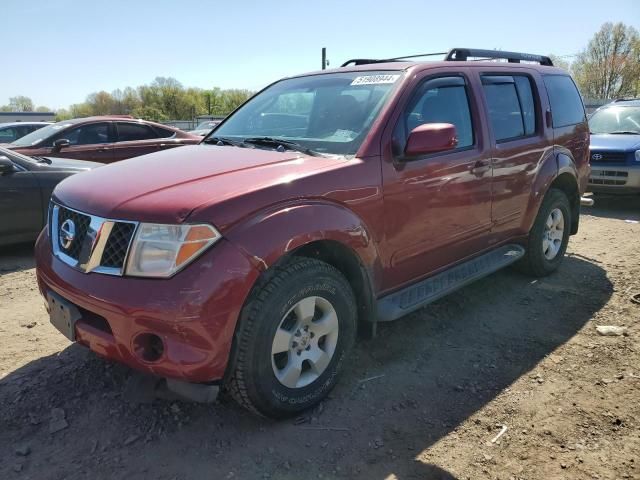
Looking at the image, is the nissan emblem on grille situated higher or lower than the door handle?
lower

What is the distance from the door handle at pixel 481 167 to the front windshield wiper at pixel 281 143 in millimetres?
1292

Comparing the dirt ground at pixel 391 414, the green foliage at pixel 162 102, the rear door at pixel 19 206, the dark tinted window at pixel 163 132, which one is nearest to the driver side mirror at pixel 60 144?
the dark tinted window at pixel 163 132

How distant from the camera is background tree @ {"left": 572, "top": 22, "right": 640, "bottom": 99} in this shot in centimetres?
5056

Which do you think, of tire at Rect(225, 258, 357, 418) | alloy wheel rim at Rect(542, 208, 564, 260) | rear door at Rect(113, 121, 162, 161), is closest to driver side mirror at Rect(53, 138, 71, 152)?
rear door at Rect(113, 121, 162, 161)

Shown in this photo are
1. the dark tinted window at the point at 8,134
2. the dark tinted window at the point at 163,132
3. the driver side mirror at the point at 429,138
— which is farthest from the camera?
the dark tinted window at the point at 8,134

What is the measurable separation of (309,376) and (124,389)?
3.65 feet

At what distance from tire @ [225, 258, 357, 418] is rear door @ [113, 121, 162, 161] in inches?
285

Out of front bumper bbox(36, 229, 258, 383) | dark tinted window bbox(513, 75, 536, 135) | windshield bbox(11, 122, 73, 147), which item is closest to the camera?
front bumper bbox(36, 229, 258, 383)

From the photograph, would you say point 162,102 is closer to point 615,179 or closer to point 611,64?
point 611,64

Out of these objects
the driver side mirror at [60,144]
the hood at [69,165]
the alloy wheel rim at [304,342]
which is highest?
the driver side mirror at [60,144]

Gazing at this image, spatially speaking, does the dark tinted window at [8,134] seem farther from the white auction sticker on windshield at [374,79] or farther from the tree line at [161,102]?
the tree line at [161,102]

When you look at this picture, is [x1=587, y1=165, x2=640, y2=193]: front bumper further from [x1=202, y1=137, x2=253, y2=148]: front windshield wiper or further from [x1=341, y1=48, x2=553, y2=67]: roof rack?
[x1=202, y1=137, x2=253, y2=148]: front windshield wiper

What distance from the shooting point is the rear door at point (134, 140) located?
905 cm

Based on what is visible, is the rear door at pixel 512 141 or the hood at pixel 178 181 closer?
the hood at pixel 178 181
